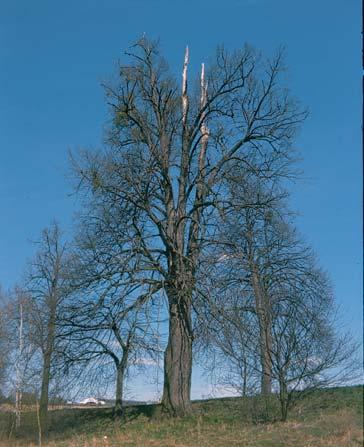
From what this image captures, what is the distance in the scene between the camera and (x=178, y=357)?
70.4 feet

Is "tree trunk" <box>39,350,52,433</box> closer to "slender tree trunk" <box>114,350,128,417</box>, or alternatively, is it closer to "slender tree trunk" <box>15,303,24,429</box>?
"slender tree trunk" <box>15,303,24,429</box>

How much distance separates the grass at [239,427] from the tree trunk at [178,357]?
25.4 inches

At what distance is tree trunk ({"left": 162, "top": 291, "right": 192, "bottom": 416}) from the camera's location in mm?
21172

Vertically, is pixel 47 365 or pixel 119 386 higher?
pixel 47 365

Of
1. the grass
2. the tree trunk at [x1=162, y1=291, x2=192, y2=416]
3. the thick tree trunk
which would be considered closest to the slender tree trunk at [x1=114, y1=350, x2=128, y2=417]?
the grass

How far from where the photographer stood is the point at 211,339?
1966 cm

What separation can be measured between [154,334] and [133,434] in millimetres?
3084

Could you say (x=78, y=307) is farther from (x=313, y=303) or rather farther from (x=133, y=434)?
(x=313, y=303)

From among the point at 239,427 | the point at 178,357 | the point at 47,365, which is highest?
the point at 178,357

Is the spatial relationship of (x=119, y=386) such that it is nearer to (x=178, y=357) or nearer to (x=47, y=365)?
(x=47, y=365)

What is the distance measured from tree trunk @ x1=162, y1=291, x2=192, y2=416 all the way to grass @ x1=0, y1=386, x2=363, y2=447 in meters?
0.65

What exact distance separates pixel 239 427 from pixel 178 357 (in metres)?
4.69

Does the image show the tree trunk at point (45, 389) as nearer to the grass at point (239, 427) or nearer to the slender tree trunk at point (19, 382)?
the slender tree trunk at point (19, 382)

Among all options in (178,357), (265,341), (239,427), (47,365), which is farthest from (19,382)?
(265,341)
